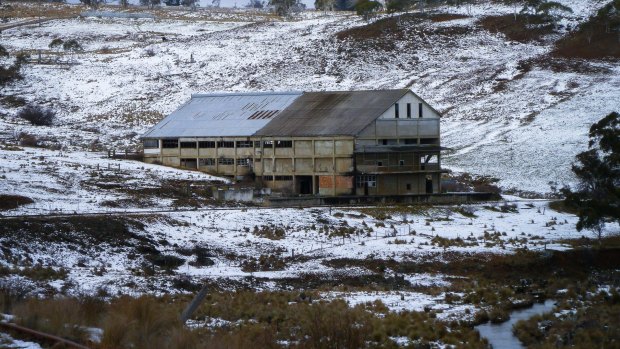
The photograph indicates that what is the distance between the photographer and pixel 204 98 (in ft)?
271

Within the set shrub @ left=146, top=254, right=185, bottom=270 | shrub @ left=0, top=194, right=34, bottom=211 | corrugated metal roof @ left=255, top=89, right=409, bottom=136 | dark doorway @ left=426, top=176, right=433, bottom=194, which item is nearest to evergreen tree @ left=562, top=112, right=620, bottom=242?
dark doorway @ left=426, top=176, right=433, bottom=194

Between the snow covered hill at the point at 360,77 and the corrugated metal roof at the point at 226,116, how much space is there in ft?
40.9

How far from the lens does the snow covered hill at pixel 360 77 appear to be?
281ft

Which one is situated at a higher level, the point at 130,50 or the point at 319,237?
the point at 130,50

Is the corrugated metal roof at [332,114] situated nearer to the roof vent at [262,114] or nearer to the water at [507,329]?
the roof vent at [262,114]

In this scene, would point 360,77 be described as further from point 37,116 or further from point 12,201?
point 12,201

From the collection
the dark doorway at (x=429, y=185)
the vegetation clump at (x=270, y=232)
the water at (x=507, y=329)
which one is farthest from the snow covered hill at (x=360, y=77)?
the water at (x=507, y=329)

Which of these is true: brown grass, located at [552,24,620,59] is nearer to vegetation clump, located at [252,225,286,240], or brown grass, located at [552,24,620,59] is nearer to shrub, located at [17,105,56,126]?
shrub, located at [17,105,56,126]

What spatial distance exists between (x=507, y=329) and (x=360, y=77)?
84.6 meters

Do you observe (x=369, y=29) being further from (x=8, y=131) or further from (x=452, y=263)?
(x=452, y=263)

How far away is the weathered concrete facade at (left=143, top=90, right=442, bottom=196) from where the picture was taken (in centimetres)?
6506

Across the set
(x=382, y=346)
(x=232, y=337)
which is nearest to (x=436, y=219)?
(x=382, y=346)

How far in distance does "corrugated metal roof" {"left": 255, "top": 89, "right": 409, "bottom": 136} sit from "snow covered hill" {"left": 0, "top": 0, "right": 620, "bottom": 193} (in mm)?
12292

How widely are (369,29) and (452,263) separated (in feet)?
295
